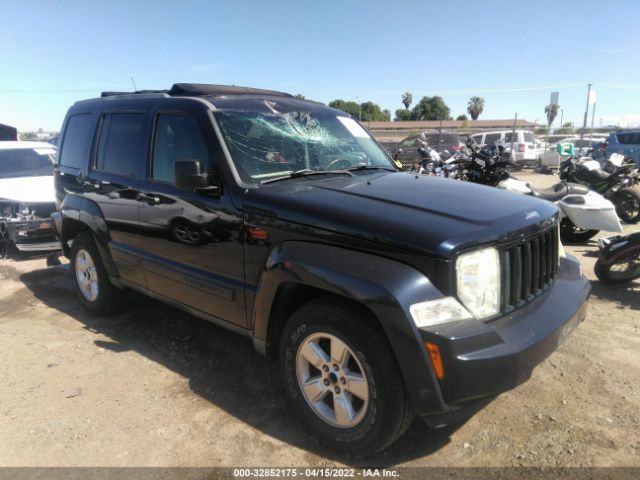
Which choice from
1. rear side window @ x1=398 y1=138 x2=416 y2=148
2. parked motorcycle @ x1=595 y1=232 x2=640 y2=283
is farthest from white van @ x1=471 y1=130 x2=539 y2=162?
parked motorcycle @ x1=595 y1=232 x2=640 y2=283

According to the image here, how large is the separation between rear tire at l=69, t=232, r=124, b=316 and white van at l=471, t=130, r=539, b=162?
19.7 meters

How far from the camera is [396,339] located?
2.21 metres

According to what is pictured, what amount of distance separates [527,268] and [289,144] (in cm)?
183

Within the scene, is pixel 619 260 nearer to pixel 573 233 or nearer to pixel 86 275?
pixel 573 233

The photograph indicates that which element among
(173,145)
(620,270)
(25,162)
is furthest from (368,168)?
(25,162)

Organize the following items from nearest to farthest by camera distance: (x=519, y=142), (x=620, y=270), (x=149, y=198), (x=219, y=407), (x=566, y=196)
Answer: (x=219, y=407) → (x=149, y=198) → (x=620, y=270) → (x=566, y=196) → (x=519, y=142)

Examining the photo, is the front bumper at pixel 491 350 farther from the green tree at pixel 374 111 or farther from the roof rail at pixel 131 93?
the green tree at pixel 374 111

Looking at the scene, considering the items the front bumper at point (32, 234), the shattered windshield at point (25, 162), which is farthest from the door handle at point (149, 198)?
the shattered windshield at point (25, 162)

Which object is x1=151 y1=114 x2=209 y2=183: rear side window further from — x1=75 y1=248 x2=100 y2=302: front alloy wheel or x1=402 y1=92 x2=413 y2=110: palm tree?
x1=402 y1=92 x2=413 y2=110: palm tree

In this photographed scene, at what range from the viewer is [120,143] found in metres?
4.11

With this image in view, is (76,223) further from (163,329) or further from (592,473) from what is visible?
(592,473)

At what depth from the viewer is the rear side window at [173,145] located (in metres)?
3.34

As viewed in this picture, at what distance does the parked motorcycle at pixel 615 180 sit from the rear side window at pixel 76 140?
8.03 metres

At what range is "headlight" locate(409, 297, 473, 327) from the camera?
216 cm
